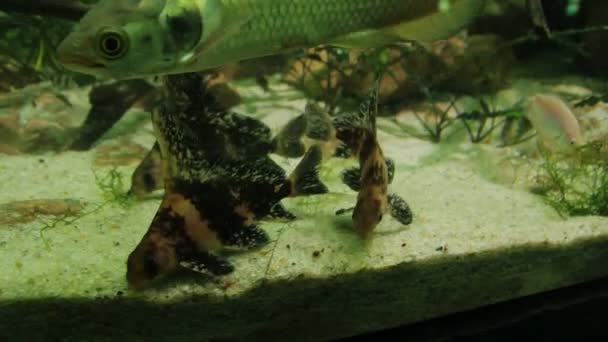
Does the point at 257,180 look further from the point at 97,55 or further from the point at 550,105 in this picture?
the point at 550,105

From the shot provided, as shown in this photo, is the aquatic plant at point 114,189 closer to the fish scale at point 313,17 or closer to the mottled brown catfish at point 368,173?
the mottled brown catfish at point 368,173

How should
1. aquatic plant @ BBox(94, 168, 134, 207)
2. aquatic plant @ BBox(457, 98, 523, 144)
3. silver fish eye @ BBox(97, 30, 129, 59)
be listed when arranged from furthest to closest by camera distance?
aquatic plant @ BBox(457, 98, 523, 144)
aquatic plant @ BBox(94, 168, 134, 207)
silver fish eye @ BBox(97, 30, 129, 59)

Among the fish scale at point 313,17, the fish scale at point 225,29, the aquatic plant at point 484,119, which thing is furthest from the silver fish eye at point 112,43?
the aquatic plant at point 484,119

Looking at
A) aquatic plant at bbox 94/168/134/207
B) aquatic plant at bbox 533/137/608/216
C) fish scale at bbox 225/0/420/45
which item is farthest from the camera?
aquatic plant at bbox 533/137/608/216

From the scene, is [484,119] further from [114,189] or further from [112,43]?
[112,43]

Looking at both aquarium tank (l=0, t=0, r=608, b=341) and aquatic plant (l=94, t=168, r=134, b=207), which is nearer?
aquarium tank (l=0, t=0, r=608, b=341)

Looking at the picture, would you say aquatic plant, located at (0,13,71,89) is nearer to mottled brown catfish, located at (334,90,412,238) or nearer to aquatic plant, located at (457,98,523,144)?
mottled brown catfish, located at (334,90,412,238)

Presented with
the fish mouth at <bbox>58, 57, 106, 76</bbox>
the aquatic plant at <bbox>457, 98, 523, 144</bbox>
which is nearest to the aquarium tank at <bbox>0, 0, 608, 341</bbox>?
the fish mouth at <bbox>58, 57, 106, 76</bbox>
